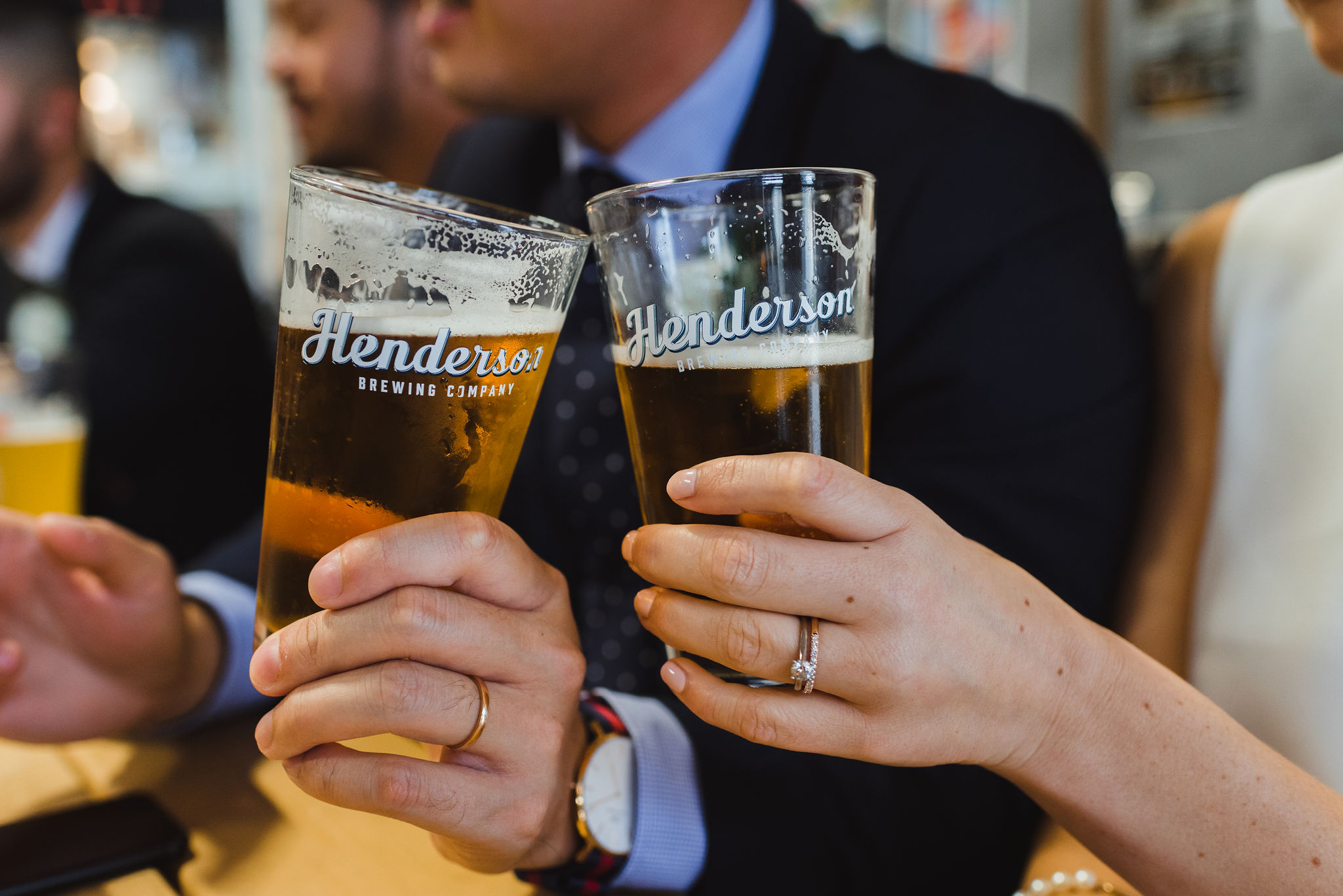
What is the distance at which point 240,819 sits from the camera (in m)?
0.81

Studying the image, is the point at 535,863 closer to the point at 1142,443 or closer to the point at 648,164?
the point at 1142,443

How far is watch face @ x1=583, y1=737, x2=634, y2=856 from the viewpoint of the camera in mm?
781

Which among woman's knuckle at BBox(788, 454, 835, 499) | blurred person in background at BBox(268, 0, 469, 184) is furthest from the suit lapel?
blurred person in background at BBox(268, 0, 469, 184)

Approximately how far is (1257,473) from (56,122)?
3236 mm

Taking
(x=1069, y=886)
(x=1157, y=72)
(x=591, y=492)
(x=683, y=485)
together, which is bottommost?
(x=1069, y=886)

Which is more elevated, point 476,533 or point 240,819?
point 476,533

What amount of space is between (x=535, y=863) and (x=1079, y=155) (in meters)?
1.00

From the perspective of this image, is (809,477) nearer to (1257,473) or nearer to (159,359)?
(1257,473)

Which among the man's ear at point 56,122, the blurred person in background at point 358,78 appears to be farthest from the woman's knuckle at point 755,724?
the man's ear at point 56,122

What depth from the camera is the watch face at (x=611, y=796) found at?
78 cm

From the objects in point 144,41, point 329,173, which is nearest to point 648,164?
point 329,173

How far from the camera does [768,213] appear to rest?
55cm

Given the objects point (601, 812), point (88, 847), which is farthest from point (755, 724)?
point (88, 847)

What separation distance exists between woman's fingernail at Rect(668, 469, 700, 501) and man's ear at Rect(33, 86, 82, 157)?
3040 mm
